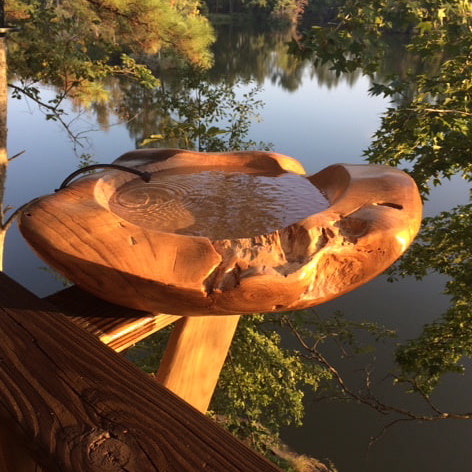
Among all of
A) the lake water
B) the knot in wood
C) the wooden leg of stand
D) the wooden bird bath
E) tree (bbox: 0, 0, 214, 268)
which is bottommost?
the lake water

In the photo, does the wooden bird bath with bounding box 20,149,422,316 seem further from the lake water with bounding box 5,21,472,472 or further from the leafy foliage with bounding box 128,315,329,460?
the lake water with bounding box 5,21,472,472

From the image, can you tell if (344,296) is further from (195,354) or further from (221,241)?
(221,241)

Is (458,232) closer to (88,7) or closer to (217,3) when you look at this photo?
(88,7)

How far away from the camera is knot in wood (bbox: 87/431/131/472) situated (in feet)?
1.38

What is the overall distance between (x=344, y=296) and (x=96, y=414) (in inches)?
264

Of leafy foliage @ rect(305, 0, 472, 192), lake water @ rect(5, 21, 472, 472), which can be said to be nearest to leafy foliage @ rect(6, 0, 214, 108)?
lake water @ rect(5, 21, 472, 472)

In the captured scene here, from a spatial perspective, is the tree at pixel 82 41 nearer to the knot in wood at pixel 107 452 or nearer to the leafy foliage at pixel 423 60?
the leafy foliage at pixel 423 60

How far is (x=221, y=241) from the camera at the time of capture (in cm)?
69

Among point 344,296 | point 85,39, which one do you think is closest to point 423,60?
point 85,39

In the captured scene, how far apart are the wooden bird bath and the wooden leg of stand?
0.81ft

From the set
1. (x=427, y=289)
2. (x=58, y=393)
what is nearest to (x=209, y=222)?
(x=58, y=393)

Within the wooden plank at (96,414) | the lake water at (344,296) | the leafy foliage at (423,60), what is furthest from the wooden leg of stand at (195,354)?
the lake water at (344,296)

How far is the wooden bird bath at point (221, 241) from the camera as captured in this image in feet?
2.09

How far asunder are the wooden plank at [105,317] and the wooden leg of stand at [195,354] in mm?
180
